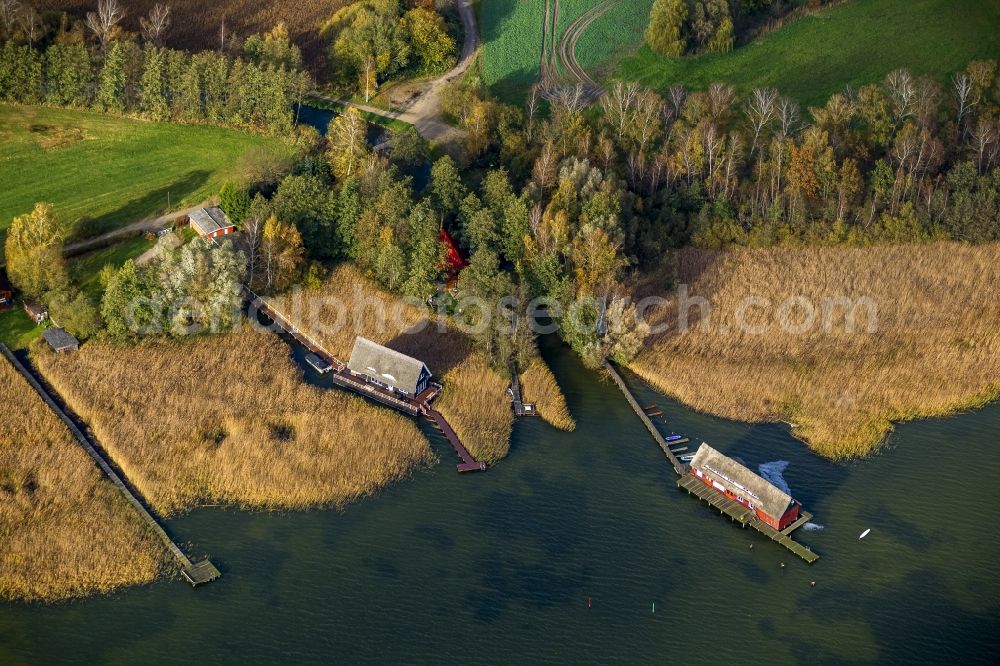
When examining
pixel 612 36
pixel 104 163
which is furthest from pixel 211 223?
pixel 612 36

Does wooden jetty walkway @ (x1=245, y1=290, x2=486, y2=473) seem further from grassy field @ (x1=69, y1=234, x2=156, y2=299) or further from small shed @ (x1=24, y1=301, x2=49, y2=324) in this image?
small shed @ (x1=24, y1=301, x2=49, y2=324)

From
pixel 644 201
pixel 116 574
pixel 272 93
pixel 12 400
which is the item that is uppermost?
pixel 272 93

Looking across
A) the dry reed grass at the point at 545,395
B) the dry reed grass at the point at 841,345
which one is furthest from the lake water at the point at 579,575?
the dry reed grass at the point at 841,345

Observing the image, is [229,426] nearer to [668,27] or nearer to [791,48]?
[668,27]

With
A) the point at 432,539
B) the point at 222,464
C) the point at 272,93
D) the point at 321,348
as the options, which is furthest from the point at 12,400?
the point at 272,93

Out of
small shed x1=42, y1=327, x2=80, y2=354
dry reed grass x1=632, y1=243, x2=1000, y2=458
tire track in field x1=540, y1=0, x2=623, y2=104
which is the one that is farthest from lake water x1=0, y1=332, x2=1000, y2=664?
tire track in field x1=540, y1=0, x2=623, y2=104

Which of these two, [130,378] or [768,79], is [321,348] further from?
[768,79]
